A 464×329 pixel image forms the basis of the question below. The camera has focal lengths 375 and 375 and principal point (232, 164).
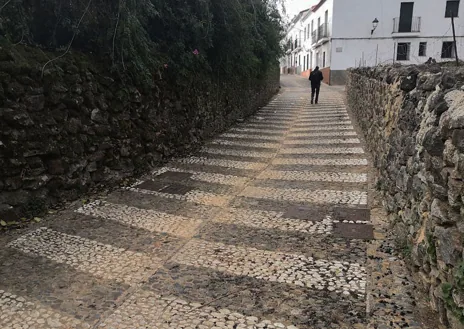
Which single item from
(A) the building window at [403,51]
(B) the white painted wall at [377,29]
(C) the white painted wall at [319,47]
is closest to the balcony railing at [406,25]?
(B) the white painted wall at [377,29]

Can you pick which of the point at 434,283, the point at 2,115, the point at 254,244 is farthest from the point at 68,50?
the point at 434,283

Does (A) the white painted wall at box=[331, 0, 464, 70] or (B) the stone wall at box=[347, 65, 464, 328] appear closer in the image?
(B) the stone wall at box=[347, 65, 464, 328]

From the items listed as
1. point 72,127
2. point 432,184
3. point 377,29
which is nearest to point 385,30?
point 377,29

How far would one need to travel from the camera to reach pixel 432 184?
7.64ft

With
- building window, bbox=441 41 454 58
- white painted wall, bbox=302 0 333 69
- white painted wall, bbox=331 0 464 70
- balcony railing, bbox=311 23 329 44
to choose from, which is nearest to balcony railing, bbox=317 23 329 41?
balcony railing, bbox=311 23 329 44

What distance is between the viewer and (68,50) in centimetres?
435

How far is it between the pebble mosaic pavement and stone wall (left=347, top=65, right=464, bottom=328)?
1.05ft

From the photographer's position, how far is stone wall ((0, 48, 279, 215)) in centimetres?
358

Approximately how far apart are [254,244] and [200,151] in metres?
3.96

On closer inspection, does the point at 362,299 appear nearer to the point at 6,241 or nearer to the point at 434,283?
the point at 434,283

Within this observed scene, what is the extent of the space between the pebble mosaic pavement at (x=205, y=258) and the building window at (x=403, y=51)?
21.8 meters

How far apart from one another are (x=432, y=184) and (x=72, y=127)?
11.8 feet

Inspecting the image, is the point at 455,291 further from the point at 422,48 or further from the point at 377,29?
the point at 422,48

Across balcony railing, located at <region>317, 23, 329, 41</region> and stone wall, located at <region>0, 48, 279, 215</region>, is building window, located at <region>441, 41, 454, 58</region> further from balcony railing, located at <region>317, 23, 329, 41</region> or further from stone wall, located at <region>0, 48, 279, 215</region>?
stone wall, located at <region>0, 48, 279, 215</region>
